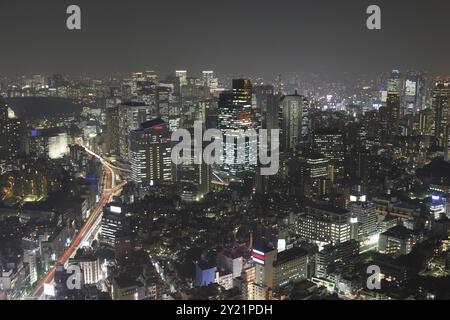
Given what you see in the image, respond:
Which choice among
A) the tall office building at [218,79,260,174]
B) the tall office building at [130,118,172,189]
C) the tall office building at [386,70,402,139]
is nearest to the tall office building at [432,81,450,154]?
the tall office building at [386,70,402,139]

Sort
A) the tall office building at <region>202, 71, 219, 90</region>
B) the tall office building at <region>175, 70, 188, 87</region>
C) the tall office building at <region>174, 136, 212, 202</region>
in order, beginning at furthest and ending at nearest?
the tall office building at <region>175, 70, 188, 87</region> → the tall office building at <region>202, 71, 219, 90</region> → the tall office building at <region>174, 136, 212, 202</region>

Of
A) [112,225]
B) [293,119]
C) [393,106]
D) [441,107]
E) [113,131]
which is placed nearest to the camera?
[112,225]

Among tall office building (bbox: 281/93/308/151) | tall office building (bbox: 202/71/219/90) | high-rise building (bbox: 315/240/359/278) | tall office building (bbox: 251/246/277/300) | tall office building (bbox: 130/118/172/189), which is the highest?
tall office building (bbox: 202/71/219/90)

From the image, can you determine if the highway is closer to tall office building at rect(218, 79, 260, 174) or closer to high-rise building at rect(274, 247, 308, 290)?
high-rise building at rect(274, 247, 308, 290)

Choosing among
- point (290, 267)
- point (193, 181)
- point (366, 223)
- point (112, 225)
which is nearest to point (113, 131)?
point (193, 181)

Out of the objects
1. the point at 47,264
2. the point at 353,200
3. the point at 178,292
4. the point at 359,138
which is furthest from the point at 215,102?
the point at 178,292

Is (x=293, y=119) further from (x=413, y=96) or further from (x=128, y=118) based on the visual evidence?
(x=413, y=96)
